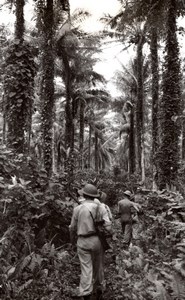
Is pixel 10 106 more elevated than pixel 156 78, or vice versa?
pixel 156 78

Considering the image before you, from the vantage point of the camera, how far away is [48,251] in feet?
24.5

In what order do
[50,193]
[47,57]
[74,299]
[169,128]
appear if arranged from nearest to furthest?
[74,299]
[50,193]
[169,128]
[47,57]

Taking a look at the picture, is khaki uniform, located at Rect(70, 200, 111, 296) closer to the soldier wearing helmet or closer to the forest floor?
the soldier wearing helmet

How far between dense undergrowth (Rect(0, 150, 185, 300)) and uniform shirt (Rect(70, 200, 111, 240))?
2.75 feet

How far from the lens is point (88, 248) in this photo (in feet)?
20.8

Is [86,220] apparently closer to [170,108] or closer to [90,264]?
[90,264]

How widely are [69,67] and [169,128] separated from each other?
14.8 meters

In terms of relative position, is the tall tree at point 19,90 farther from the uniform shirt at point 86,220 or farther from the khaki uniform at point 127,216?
the uniform shirt at point 86,220

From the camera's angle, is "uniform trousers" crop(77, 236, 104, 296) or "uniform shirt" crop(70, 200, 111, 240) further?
"uniform shirt" crop(70, 200, 111, 240)

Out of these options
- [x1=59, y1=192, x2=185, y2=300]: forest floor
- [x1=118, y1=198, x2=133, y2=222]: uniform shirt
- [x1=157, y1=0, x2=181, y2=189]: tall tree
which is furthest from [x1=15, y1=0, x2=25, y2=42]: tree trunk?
[x1=59, y1=192, x2=185, y2=300]: forest floor

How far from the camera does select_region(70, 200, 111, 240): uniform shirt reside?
641 cm

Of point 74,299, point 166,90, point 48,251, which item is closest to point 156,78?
point 166,90

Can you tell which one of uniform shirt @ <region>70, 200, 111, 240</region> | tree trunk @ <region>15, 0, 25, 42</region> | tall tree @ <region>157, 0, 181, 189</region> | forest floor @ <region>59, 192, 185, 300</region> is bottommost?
forest floor @ <region>59, 192, 185, 300</region>

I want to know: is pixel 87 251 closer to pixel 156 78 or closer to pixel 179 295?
pixel 179 295
